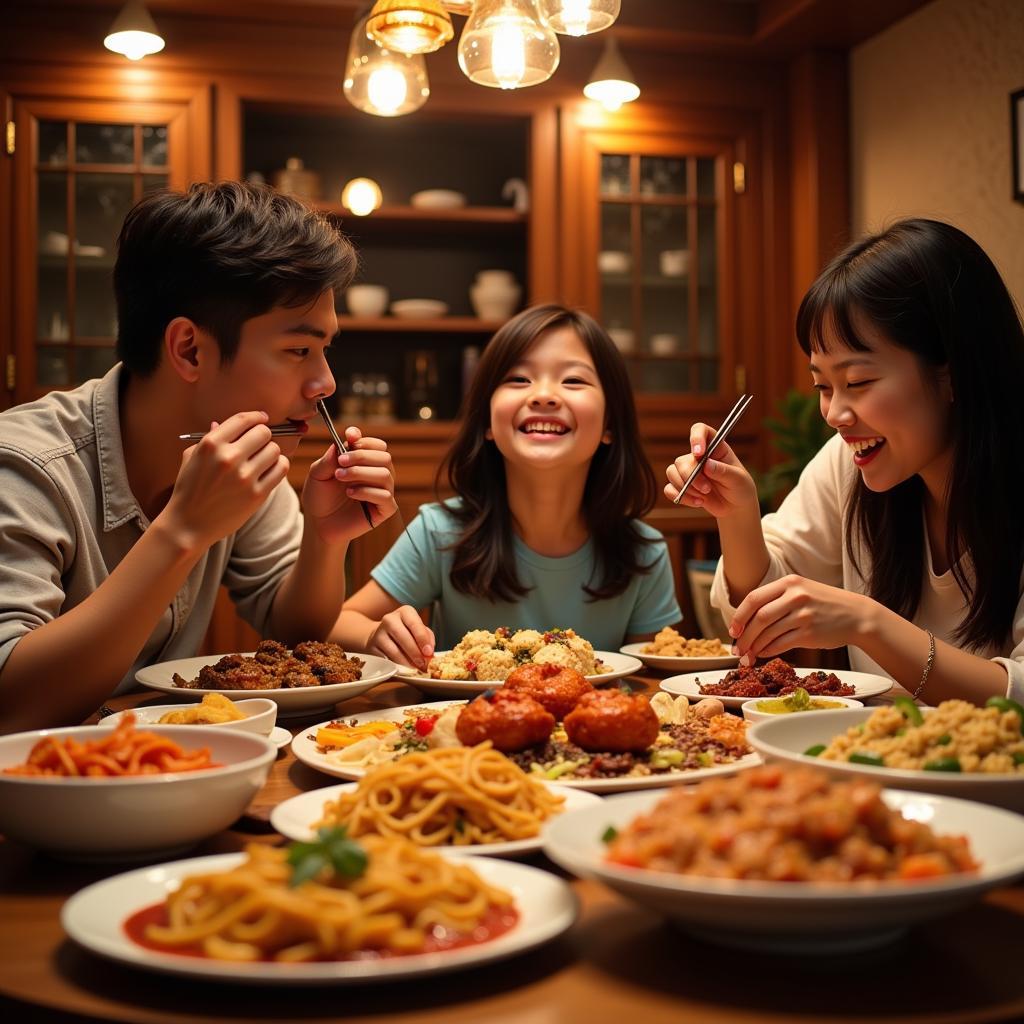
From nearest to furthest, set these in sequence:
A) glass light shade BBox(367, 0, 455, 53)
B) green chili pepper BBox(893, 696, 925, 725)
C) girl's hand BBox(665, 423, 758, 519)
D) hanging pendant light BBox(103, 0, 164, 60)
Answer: green chili pepper BBox(893, 696, 925, 725), girl's hand BBox(665, 423, 758, 519), glass light shade BBox(367, 0, 455, 53), hanging pendant light BBox(103, 0, 164, 60)

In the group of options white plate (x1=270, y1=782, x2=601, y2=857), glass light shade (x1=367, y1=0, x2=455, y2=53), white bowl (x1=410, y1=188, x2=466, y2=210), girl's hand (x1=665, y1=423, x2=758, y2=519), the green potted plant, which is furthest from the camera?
white bowl (x1=410, y1=188, x2=466, y2=210)

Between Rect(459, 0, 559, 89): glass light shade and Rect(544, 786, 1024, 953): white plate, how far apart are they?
1.74 meters

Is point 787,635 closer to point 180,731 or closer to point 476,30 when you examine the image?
point 180,731

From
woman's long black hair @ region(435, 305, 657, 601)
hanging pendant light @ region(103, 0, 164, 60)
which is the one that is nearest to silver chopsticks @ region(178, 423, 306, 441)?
woman's long black hair @ region(435, 305, 657, 601)

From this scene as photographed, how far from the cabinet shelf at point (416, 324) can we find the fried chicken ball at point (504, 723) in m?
3.77

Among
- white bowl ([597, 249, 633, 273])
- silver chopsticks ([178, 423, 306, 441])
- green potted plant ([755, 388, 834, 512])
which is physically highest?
white bowl ([597, 249, 633, 273])

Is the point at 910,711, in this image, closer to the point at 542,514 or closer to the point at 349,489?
the point at 349,489

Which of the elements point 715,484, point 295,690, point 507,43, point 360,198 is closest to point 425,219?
point 360,198

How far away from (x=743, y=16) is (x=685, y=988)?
482cm

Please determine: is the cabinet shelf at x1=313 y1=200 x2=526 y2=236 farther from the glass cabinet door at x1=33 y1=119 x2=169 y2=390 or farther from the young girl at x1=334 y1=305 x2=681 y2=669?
the young girl at x1=334 y1=305 x2=681 y2=669

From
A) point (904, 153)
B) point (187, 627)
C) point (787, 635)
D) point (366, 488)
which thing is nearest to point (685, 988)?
point (787, 635)

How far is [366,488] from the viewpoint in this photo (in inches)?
85.5

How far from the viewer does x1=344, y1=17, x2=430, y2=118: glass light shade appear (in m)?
2.57

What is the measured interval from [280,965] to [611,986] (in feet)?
0.78
